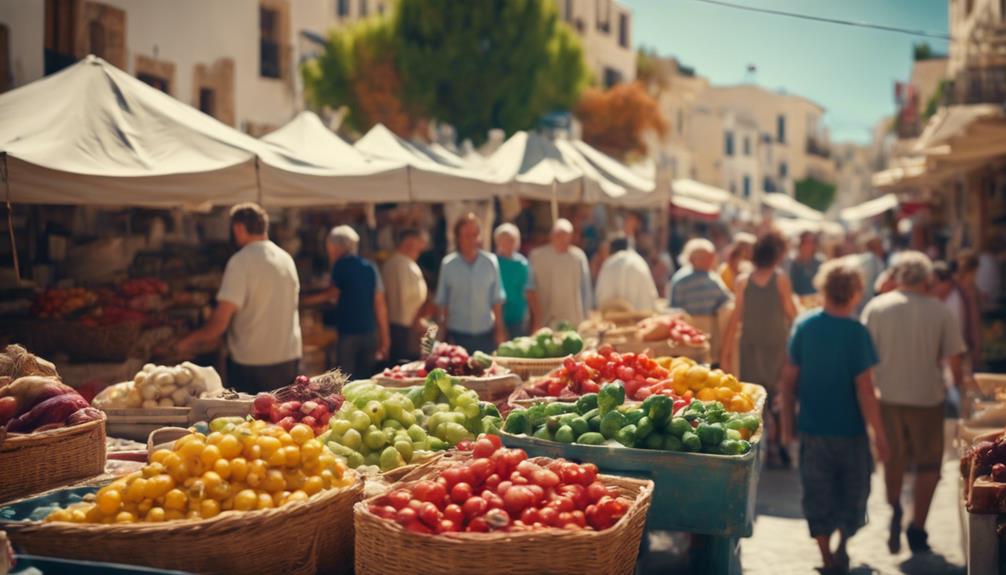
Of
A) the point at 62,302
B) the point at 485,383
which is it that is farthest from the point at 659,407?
the point at 62,302

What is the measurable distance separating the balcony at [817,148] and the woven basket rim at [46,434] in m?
81.4

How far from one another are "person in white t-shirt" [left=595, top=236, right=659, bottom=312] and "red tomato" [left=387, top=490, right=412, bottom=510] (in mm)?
6662

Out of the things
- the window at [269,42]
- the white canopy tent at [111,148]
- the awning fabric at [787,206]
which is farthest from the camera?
the awning fabric at [787,206]

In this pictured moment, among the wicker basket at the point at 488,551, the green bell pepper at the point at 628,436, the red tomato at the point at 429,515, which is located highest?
the green bell pepper at the point at 628,436

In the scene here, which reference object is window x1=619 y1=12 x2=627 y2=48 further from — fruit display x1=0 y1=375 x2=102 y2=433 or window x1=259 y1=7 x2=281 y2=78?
fruit display x1=0 y1=375 x2=102 y2=433

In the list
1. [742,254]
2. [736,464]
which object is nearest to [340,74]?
[742,254]

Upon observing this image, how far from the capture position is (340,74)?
84.7 feet

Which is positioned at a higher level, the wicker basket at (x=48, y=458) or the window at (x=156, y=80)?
the window at (x=156, y=80)

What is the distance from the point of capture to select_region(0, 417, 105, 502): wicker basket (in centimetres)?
392

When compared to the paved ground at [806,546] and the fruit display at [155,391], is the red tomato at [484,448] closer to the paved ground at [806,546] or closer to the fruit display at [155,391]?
the fruit display at [155,391]

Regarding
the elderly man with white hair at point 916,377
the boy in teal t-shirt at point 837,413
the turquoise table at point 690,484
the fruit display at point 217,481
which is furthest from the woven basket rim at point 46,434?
the elderly man with white hair at point 916,377

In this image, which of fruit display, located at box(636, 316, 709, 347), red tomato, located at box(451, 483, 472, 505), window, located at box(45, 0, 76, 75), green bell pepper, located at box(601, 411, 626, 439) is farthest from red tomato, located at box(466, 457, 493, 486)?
window, located at box(45, 0, 76, 75)

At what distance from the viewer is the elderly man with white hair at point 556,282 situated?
9.90 meters

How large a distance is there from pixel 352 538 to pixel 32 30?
10626 millimetres
